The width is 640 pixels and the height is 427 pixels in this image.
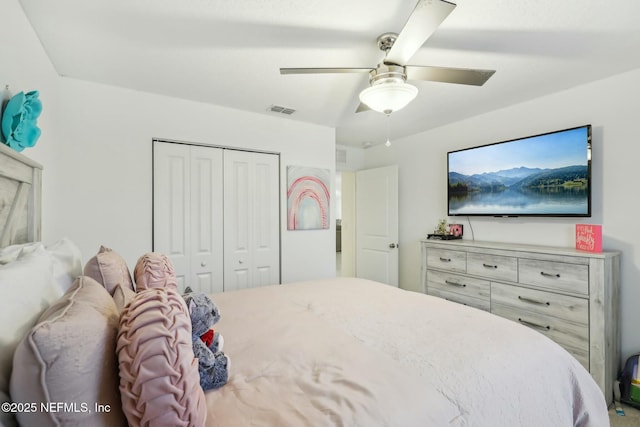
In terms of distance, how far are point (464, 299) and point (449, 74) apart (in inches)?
84.7

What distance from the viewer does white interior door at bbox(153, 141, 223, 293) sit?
2627mm

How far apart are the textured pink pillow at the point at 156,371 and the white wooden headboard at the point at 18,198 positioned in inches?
43.5

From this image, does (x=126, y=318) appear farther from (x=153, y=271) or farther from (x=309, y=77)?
(x=309, y=77)

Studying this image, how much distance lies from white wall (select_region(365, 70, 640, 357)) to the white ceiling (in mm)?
127

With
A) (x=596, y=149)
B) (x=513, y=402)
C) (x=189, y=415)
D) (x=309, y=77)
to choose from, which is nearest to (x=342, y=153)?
(x=309, y=77)

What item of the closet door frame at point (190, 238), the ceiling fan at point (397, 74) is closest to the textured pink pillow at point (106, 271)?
the ceiling fan at point (397, 74)

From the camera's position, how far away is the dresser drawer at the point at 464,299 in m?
2.71

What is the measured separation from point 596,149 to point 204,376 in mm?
3238

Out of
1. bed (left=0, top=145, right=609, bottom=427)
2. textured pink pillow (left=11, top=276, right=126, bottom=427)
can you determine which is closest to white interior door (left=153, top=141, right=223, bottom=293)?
bed (left=0, top=145, right=609, bottom=427)

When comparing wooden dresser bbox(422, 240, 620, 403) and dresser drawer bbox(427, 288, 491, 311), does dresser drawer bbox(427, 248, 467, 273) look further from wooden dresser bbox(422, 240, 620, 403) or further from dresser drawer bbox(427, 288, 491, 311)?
dresser drawer bbox(427, 288, 491, 311)

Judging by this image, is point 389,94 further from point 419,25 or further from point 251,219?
point 251,219

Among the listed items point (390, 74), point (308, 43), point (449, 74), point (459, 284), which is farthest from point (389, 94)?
point (459, 284)

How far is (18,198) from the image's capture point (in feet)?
4.62

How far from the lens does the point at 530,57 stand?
2.00 meters
